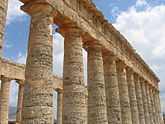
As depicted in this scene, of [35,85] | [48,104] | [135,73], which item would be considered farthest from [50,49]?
[135,73]

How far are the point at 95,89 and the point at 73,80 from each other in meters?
3.60

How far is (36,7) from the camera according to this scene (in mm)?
13047

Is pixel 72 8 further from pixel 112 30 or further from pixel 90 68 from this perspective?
pixel 112 30

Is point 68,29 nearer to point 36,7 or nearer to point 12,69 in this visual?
point 36,7

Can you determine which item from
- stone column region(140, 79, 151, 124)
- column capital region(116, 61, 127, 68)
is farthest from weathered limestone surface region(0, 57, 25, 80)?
stone column region(140, 79, 151, 124)

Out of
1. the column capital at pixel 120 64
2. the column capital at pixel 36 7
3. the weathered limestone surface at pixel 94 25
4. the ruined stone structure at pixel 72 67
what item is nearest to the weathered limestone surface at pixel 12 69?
the ruined stone structure at pixel 72 67

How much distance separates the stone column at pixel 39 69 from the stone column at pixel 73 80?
2.26 meters

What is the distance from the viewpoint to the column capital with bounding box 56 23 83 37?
15.9 metres

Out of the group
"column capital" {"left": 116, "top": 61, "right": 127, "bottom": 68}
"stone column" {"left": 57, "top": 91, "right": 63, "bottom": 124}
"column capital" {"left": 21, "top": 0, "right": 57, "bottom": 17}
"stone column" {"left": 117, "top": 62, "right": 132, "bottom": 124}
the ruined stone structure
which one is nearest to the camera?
the ruined stone structure

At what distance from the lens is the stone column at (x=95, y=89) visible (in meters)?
16.9

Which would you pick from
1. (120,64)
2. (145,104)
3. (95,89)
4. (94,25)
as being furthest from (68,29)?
(145,104)

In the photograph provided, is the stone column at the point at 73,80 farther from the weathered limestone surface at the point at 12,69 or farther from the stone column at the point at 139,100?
the stone column at the point at 139,100

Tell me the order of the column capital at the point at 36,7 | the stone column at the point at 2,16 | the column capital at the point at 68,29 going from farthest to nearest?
the column capital at the point at 68,29, the column capital at the point at 36,7, the stone column at the point at 2,16

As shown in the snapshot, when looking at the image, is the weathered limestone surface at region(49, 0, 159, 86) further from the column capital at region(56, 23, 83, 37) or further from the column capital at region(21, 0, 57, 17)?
the column capital at region(21, 0, 57, 17)
